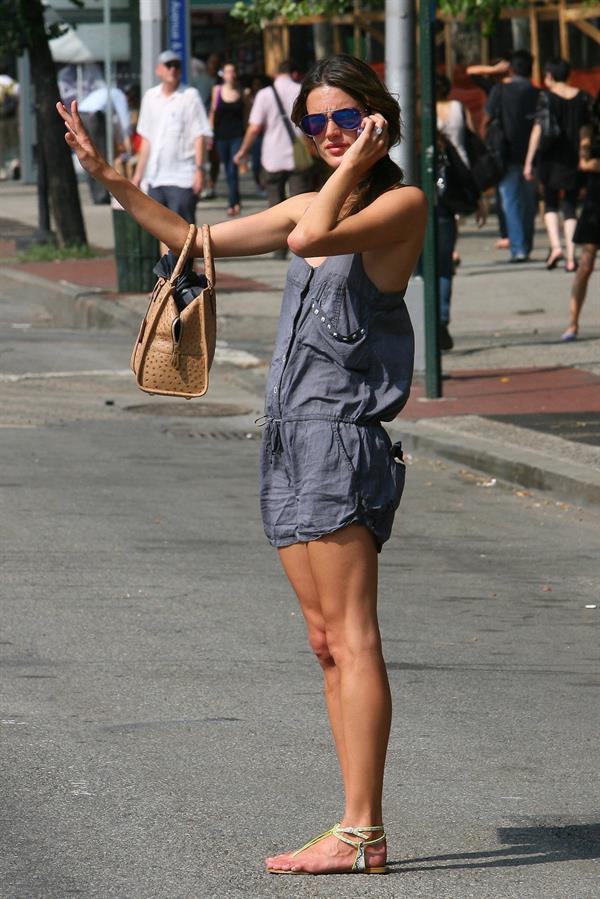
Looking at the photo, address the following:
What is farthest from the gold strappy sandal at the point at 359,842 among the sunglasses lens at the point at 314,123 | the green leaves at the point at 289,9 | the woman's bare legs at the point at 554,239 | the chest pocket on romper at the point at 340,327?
the green leaves at the point at 289,9


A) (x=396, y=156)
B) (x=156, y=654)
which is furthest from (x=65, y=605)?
(x=396, y=156)

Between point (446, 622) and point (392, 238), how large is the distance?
302 cm

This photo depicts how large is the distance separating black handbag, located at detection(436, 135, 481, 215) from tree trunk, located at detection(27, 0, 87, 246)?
32.0 ft

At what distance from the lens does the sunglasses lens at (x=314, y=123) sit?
4184mm

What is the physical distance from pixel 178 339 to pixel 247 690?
6.37 feet

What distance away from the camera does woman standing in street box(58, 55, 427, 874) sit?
13.6 ft

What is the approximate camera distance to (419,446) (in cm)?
1062

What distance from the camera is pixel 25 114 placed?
33.9 meters

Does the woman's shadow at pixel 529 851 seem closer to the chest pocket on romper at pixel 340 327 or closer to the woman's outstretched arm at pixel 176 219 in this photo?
the chest pocket on romper at pixel 340 327

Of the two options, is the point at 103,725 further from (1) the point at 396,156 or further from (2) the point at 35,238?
(2) the point at 35,238

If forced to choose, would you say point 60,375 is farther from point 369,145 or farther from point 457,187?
point 369,145

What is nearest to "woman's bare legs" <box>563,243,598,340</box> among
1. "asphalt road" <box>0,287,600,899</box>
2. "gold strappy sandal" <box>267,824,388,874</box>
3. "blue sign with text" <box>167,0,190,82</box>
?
"asphalt road" <box>0,287,600,899</box>

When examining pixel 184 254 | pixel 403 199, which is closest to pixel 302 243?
pixel 403 199

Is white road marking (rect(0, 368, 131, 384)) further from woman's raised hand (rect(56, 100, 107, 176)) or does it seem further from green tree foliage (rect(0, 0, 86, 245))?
woman's raised hand (rect(56, 100, 107, 176))
